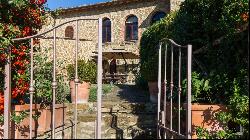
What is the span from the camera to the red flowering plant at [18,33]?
5652 millimetres

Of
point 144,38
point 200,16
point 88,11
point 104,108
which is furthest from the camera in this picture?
point 88,11

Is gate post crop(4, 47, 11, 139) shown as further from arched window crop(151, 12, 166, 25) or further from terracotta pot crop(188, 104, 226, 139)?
arched window crop(151, 12, 166, 25)

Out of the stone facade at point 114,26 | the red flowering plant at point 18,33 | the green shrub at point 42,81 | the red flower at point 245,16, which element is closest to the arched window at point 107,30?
the stone facade at point 114,26

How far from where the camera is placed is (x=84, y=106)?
8.73 m

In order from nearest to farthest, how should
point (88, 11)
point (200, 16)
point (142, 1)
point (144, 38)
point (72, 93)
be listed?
1. point (200, 16)
2. point (72, 93)
3. point (144, 38)
4. point (142, 1)
5. point (88, 11)

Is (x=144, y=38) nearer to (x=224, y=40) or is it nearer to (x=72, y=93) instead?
(x=72, y=93)

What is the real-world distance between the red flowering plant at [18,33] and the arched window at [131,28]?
17.0 m

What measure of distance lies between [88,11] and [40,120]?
1970cm

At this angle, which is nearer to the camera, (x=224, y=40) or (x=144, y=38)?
(x=224, y=40)

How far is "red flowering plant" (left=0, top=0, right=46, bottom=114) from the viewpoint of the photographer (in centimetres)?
565

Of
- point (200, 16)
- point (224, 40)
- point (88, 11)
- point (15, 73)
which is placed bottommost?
point (15, 73)

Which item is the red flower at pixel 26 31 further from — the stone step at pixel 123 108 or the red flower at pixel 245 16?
the red flower at pixel 245 16

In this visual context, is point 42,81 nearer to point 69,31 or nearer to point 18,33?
point 18,33

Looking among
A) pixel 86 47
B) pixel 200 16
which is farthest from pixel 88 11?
pixel 200 16
